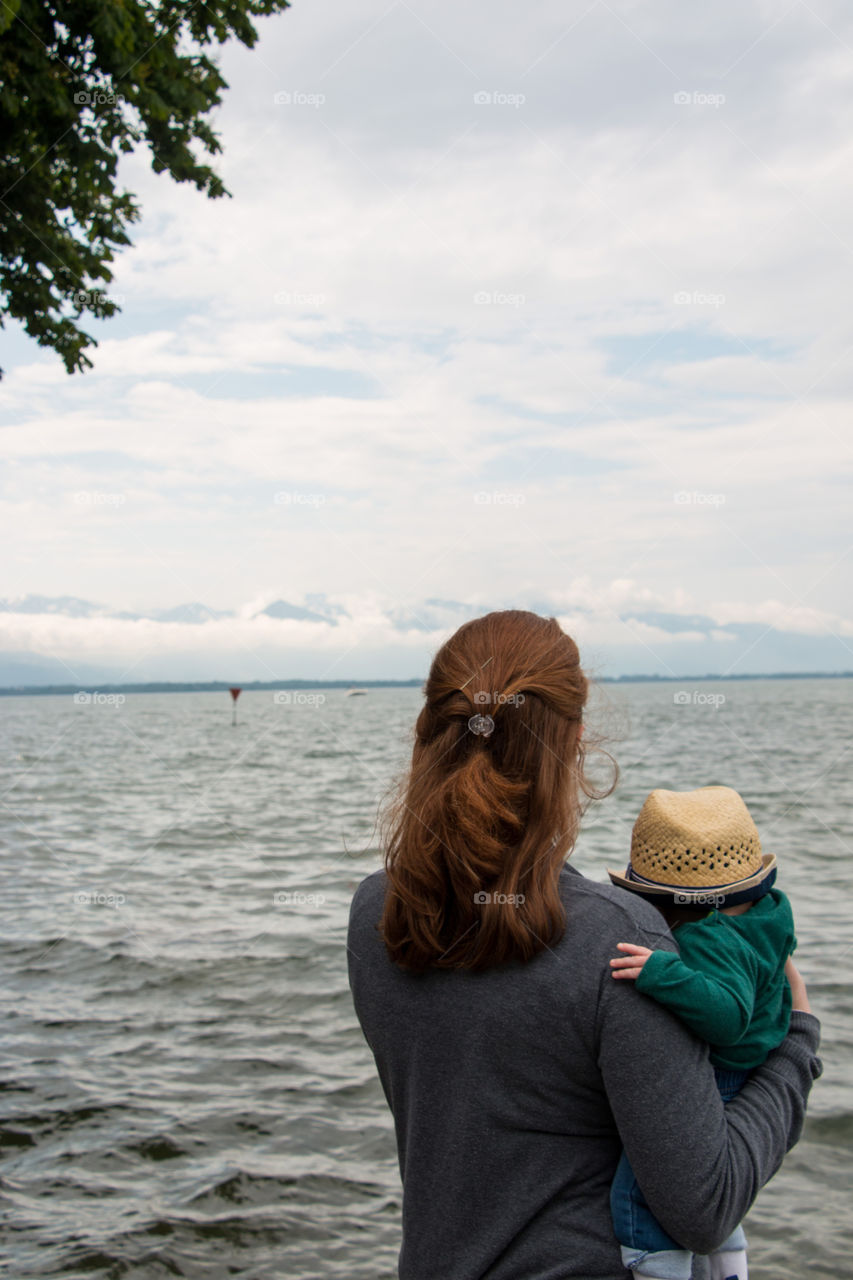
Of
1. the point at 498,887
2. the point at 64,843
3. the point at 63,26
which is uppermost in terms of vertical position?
the point at 63,26

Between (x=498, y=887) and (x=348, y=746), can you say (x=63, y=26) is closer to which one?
(x=498, y=887)

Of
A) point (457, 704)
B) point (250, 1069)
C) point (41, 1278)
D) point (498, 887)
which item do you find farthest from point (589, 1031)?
point (250, 1069)

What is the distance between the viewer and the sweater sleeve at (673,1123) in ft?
4.68

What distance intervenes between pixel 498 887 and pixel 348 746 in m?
35.1

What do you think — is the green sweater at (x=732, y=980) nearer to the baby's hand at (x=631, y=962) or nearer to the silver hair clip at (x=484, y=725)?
the baby's hand at (x=631, y=962)

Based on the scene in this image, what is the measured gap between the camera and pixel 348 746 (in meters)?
36.4
